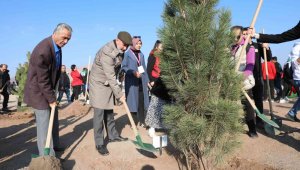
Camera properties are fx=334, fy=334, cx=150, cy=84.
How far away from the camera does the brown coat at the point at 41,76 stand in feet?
13.9

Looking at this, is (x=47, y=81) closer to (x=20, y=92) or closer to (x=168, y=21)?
(x=168, y=21)

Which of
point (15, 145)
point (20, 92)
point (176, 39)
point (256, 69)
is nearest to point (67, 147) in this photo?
point (15, 145)

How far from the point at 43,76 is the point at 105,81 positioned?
3.70 feet

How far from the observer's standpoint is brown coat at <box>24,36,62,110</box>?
4.24 m

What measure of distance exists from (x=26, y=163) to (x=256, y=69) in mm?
4192

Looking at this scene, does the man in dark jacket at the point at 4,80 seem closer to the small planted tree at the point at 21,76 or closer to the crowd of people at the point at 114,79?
the small planted tree at the point at 21,76

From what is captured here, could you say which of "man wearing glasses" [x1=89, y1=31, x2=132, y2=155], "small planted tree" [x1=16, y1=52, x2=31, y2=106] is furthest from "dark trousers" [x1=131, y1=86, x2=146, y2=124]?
"small planted tree" [x1=16, y1=52, x2=31, y2=106]

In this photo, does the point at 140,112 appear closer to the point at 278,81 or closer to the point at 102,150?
the point at 102,150

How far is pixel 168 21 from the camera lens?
3.70 metres

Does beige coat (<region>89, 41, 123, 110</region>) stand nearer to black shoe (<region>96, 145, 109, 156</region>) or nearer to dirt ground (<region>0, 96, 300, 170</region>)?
black shoe (<region>96, 145, 109, 156</region>)

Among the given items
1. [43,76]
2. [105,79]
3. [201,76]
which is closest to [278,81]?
[105,79]

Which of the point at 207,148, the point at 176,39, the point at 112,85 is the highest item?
the point at 176,39

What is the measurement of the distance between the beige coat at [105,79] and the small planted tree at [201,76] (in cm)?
128

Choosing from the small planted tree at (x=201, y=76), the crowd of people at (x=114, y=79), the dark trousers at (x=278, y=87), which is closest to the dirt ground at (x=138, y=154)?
the crowd of people at (x=114, y=79)
